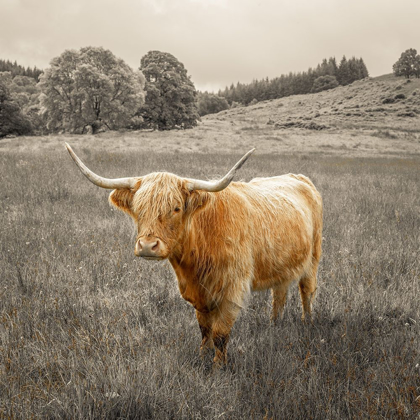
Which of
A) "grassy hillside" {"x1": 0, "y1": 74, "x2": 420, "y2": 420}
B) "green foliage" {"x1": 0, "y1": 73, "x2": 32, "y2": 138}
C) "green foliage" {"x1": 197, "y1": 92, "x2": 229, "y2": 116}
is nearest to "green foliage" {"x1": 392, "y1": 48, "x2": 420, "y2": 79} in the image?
"green foliage" {"x1": 197, "y1": 92, "x2": 229, "y2": 116}

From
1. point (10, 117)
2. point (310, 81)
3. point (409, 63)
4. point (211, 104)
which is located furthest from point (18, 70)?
point (409, 63)

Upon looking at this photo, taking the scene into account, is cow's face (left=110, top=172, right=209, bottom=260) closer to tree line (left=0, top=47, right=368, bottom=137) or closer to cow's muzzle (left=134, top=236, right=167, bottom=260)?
cow's muzzle (left=134, top=236, right=167, bottom=260)

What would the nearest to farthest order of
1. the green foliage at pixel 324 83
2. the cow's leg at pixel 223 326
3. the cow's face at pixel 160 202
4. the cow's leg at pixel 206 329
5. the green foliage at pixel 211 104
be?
the cow's face at pixel 160 202 < the cow's leg at pixel 223 326 < the cow's leg at pixel 206 329 < the green foliage at pixel 324 83 < the green foliage at pixel 211 104

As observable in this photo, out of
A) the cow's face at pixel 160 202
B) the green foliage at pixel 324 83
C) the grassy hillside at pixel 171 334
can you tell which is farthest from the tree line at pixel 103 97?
the green foliage at pixel 324 83

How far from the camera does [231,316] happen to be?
2721 mm

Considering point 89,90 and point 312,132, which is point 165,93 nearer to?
point 89,90

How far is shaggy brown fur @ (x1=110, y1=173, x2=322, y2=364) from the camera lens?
2.31 meters

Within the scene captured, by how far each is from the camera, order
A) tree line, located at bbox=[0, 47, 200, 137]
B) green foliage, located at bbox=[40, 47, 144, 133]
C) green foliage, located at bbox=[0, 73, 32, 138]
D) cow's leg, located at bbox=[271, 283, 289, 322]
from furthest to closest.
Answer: green foliage, located at bbox=[0, 73, 32, 138] < tree line, located at bbox=[0, 47, 200, 137] < green foliage, located at bbox=[40, 47, 144, 133] < cow's leg, located at bbox=[271, 283, 289, 322]

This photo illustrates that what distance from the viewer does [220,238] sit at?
105 inches

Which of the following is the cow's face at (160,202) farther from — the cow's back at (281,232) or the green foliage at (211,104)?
the green foliage at (211,104)

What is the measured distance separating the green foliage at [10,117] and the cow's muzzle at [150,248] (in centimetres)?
5267

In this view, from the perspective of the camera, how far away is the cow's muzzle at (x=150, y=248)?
2074 mm

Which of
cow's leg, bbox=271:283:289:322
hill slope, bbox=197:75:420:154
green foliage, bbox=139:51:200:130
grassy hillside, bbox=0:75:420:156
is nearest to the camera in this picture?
cow's leg, bbox=271:283:289:322

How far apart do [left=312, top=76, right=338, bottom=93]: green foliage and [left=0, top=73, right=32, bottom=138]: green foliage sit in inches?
3441
